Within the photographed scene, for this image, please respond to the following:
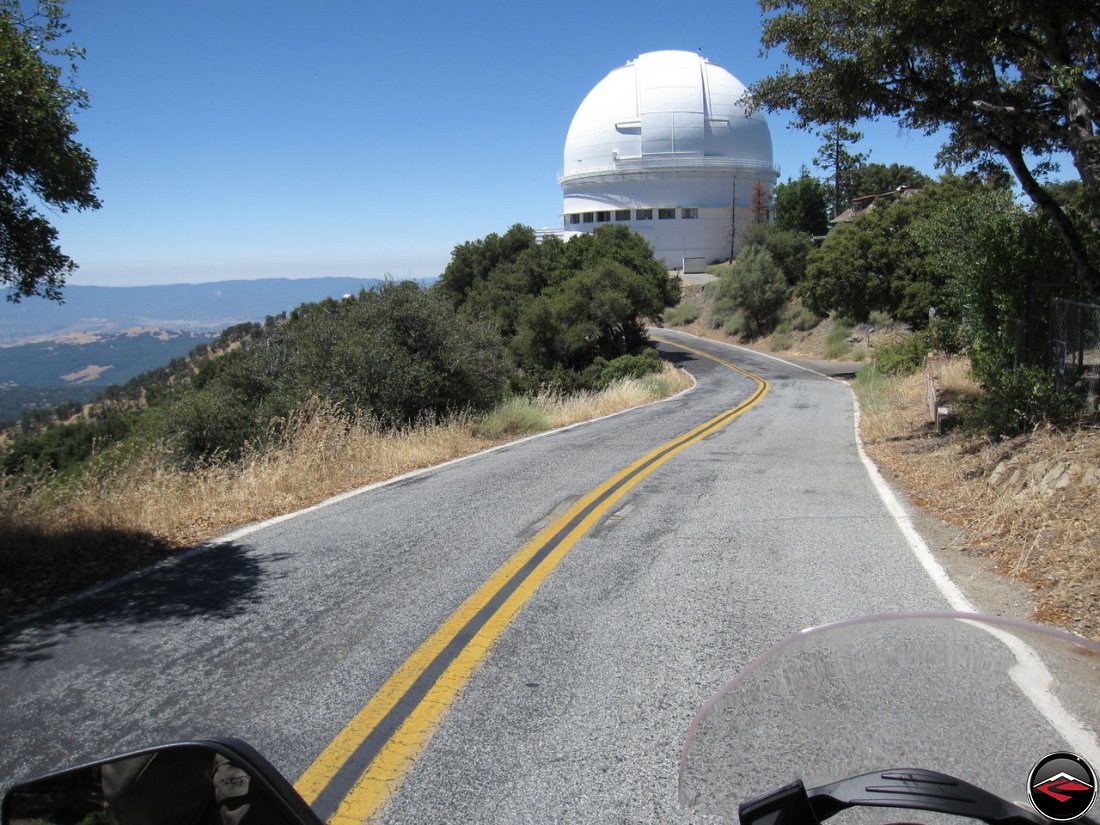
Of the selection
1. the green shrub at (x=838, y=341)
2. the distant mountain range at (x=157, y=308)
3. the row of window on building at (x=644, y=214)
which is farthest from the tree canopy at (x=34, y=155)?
the distant mountain range at (x=157, y=308)

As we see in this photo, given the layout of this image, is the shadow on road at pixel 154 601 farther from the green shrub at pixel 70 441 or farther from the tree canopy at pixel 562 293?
the tree canopy at pixel 562 293

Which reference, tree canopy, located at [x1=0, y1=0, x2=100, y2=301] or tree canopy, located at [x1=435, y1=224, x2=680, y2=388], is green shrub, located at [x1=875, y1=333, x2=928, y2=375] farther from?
tree canopy, located at [x1=0, y1=0, x2=100, y2=301]

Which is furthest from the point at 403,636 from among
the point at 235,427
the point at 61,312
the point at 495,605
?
the point at 61,312

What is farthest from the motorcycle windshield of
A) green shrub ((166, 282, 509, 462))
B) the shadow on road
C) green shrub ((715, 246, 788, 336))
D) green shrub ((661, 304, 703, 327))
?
green shrub ((661, 304, 703, 327))

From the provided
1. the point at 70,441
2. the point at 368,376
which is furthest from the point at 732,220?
the point at 368,376

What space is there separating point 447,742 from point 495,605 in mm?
1603

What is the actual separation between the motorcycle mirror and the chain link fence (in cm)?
937

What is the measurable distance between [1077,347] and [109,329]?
13645 cm

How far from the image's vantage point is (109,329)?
12325cm

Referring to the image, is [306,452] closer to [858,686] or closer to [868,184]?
[858,686]

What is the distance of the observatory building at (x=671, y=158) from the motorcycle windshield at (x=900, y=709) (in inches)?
3237

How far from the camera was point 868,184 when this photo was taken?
266 ft

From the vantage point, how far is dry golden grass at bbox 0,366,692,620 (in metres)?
5.96

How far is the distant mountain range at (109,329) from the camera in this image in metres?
72.2
